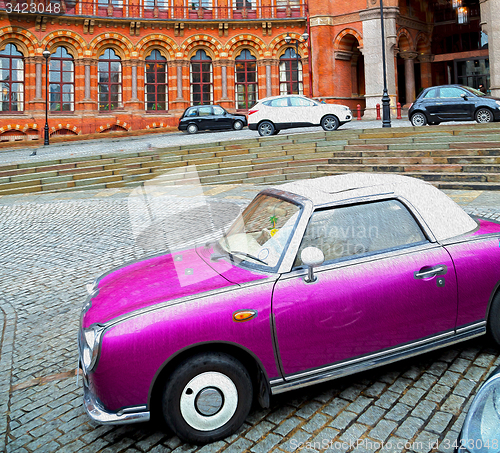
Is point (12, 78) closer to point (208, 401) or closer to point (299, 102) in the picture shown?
point (299, 102)

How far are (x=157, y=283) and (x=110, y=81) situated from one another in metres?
32.3

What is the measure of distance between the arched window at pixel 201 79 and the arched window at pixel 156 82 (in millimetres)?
1912

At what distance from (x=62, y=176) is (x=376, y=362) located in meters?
14.5

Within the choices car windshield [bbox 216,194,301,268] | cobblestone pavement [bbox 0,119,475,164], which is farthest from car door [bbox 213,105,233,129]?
car windshield [bbox 216,194,301,268]

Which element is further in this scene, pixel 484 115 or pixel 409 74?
pixel 409 74

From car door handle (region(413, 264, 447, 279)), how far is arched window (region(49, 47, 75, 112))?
32006 millimetres

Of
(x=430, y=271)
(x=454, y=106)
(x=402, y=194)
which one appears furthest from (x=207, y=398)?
(x=454, y=106)

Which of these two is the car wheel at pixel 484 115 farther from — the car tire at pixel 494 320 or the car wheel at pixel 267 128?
the car tire at pixel 494 320

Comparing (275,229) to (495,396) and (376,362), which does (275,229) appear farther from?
(495,396)

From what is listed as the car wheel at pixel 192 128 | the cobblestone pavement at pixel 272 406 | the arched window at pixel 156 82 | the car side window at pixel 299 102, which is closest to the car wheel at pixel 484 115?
the car side window at pixel 299 102

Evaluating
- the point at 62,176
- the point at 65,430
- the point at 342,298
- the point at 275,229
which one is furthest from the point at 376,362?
the point at 62,176

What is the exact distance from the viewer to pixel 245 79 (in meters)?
34.6

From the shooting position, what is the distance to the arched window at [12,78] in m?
30.7

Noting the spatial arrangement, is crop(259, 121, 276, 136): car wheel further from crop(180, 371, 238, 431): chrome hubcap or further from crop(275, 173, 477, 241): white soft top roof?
crop(180, 371, 238, 431): chrome hubcap
